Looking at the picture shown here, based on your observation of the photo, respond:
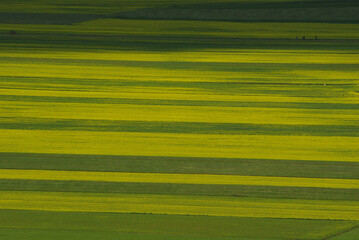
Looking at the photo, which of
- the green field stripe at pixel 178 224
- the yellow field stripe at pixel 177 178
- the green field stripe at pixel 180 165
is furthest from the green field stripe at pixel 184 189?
the green field stripe at pixel 178 224

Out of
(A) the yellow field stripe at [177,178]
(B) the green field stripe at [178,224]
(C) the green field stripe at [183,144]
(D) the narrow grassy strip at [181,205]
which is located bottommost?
(B) the green field stripe at [178,224]

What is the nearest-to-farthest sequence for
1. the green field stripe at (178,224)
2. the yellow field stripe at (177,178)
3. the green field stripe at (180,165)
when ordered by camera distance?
the green field stripe at (178,224)
the yellow field stripe at (177,178)
the green field stripe at (180,165)

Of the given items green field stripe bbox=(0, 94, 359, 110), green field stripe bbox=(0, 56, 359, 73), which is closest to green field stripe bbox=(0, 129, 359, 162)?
green field stripe bbox=(0, 94, 359, 110)

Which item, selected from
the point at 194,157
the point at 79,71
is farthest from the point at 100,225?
the point at 79,71

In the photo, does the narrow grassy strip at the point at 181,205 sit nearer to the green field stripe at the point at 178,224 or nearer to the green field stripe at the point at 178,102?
the green field stripe at the point at 178,224

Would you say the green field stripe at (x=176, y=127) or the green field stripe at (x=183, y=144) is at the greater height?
the green field stripe at (x=176, y=127)

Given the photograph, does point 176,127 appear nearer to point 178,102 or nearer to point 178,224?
point 178,102

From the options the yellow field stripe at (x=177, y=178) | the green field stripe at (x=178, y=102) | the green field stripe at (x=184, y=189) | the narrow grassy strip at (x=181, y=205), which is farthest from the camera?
the green field stripe at (x=178, y=102)

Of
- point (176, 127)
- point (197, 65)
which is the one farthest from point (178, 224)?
point (197, 65)
